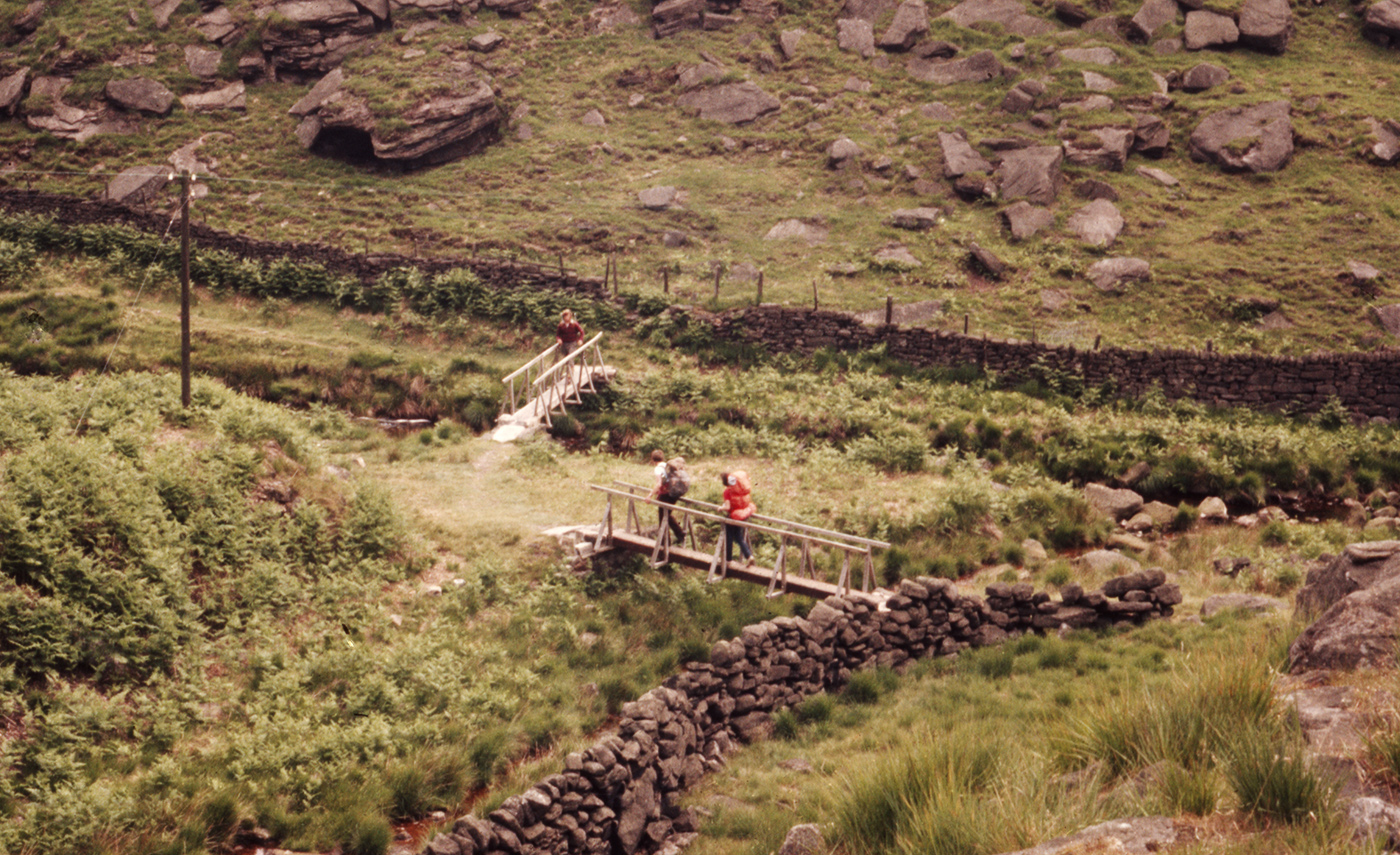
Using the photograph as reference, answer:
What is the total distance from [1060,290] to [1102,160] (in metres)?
8.17

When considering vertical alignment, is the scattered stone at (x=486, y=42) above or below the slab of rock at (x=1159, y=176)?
above

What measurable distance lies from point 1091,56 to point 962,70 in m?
4.92

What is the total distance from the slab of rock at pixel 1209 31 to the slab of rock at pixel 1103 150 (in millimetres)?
7874

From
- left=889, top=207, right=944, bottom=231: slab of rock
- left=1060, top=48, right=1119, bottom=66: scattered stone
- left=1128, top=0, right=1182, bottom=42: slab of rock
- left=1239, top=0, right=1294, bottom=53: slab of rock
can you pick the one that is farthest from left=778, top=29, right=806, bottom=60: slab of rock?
left=1239, top=0, right=1294, bottom=53: slab of rock

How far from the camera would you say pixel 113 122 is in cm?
4134

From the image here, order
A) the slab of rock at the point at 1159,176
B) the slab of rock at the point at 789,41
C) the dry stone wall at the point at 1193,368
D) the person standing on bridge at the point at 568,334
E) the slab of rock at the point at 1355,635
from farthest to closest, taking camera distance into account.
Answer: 1. the slab of rock at the point at 789,41
2. the slab of rock at the point at 1159,176
3. the person standing on bridge at the point at 568,334
4. the dry stone wall at the point at 1193,368
5. the slab of rock at the point at 1355,635

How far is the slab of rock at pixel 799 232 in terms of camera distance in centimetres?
3441

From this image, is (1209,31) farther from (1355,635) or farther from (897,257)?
(1355,635)

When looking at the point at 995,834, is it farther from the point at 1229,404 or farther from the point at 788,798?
the point at 1229,404

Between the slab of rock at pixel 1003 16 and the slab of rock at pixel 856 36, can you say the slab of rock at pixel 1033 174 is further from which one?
the slab of rock at pixel 856 36

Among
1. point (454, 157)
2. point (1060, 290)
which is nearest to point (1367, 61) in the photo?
point (1060, 290)

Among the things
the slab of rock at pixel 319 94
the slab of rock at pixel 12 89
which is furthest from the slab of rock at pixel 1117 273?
the slab of rock at pixel 12 89

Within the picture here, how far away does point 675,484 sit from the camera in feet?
58.1

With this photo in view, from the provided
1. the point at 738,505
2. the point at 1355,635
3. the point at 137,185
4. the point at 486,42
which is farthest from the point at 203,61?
the point at 1355,635
